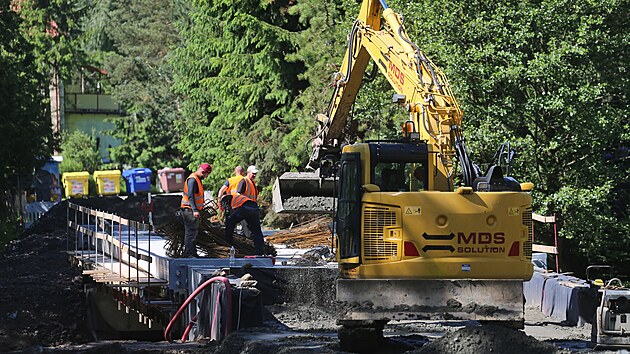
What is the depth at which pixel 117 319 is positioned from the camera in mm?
23391

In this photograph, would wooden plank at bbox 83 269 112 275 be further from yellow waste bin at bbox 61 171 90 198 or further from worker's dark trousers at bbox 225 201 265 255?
yellow waste bin at bbox 61 171 90 198

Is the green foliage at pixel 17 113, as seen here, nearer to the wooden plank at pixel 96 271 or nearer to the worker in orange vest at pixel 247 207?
the wooden plank at pixel 96 271

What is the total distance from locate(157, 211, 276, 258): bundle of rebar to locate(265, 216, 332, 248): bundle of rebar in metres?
3.08

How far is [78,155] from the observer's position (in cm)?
7500

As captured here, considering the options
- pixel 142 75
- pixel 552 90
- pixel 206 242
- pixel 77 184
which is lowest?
pixel 206 242

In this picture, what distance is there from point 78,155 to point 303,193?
2205 inches

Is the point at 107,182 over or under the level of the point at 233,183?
under

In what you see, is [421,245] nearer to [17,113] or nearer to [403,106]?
[403,106]

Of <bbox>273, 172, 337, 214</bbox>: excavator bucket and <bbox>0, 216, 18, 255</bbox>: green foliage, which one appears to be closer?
<bbox>273, 172, 337, 214</bbox>: excavator bucket

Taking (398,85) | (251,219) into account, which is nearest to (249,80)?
(251,219)

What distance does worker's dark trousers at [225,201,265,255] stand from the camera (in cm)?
1955

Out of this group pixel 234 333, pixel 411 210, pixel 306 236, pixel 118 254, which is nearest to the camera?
pixel 411 210

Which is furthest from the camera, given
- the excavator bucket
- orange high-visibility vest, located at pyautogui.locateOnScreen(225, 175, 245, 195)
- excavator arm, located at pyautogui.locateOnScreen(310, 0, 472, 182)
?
the excavator bucket

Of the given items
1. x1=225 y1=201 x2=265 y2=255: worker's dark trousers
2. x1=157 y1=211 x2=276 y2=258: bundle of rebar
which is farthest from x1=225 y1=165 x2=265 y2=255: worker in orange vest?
x1=157 y1=211 x2=276 y2=258: bundle of rebar
